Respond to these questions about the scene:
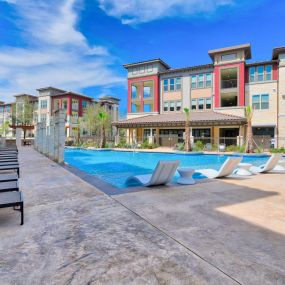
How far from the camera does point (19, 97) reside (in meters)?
55.7

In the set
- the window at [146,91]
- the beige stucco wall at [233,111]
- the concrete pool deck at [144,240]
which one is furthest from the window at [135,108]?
the concrete pool deck at [144,240]

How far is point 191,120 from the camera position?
994 inches

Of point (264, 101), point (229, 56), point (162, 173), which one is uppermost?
point (229, 56)

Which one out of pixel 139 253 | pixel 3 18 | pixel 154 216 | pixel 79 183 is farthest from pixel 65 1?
pixel 139 253

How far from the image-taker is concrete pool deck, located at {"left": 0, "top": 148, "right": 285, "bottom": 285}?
228cm

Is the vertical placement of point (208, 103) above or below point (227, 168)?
above

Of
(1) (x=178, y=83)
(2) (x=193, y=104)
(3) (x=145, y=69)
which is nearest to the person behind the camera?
(2) (x=193, y=104)

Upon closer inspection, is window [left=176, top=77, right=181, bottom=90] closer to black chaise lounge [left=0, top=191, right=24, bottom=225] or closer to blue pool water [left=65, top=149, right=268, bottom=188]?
blue pool water [left=65, top=149, right=268, bottom=188]

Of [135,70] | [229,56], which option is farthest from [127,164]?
[135,70]

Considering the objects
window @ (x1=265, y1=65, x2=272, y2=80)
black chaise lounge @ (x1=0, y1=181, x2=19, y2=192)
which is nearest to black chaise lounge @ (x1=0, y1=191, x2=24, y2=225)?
black chaise lounge @ (x1=0, y1=181, x2=19, y2=192)

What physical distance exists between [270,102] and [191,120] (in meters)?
8.94

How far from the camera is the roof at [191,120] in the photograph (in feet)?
78.6

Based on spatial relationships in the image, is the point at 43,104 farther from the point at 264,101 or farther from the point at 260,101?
the point at 264,101

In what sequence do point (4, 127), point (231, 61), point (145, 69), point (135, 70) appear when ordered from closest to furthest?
point (231, 61) < point (145, 69) < point (135, 70) < point (4, 127)
